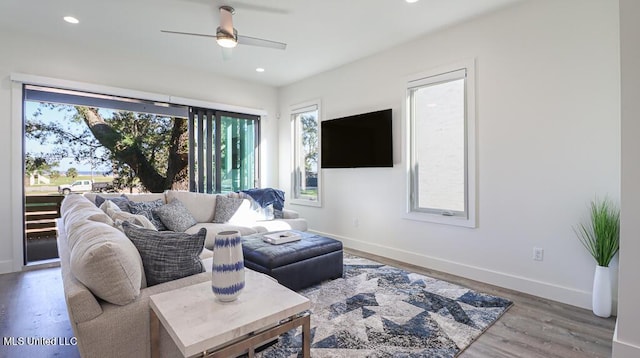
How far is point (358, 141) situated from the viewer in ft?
14.3

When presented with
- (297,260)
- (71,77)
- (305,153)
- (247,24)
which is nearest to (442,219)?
(297,260)

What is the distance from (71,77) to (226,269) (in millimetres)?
4121

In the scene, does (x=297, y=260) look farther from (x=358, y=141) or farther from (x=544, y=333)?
(x=358, y=141)

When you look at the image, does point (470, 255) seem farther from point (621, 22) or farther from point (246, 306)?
point (246, 306)

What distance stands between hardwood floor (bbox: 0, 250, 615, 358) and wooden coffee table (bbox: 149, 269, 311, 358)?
3.98 feet

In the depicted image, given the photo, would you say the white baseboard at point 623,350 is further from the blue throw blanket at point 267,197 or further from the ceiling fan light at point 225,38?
the blue throw blanket at point 267,197

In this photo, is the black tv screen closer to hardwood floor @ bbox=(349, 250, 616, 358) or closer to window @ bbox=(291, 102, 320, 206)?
window @ bbox=(291, 102, 320, 206)

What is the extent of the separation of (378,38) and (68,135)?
4.24m

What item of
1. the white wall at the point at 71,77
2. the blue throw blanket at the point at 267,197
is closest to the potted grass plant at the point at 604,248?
the blue throw blanket at the point at 267,197

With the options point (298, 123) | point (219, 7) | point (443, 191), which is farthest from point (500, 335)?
point (298, 123)

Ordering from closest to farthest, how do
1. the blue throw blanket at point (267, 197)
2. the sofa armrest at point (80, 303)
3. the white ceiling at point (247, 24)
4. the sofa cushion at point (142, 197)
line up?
the sofa armrest at point (80, 303)
the white ceiling at point (247, 24)
the sofa cushion at point (142, 197)
the blue throw blanket at point (267, 197)

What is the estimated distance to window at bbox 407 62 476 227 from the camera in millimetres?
3299

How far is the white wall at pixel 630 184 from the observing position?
5.66 ft

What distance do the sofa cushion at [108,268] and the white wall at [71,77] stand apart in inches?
127
